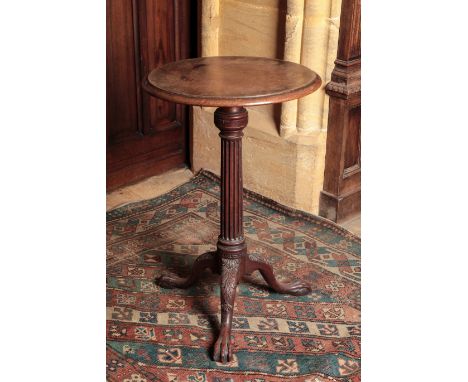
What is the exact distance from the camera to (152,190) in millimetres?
4395

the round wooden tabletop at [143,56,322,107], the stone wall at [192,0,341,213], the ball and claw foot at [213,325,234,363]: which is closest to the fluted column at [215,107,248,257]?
the round wooden tabletop at [143,56,322,107]

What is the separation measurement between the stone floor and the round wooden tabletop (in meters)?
1.36

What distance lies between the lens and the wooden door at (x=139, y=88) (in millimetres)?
4117

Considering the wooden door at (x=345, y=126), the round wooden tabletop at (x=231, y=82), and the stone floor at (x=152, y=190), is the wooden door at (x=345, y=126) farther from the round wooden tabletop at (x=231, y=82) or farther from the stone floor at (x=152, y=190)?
the round wooden tabletop at (x=231, y=82)

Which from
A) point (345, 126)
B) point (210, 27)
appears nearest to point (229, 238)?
point (345, 126)

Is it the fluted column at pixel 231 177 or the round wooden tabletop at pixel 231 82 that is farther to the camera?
the fluted column at pixel 231 177

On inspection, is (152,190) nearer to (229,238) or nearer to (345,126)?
(345,126)

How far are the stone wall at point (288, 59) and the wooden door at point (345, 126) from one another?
4 cm

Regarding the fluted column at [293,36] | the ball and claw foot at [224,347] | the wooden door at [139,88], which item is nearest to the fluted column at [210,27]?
the wooden door at [139,88]

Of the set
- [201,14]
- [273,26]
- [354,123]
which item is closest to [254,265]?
[354,123]

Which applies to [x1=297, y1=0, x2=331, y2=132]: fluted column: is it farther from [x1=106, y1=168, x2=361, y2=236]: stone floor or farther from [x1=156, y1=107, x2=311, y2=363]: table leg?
[x1=156, y1=107, x2=311, y2=363]: table leg

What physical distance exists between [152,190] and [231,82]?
1798 millimetres

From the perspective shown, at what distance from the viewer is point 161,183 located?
14.7 feet

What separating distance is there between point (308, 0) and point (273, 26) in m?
0.31
